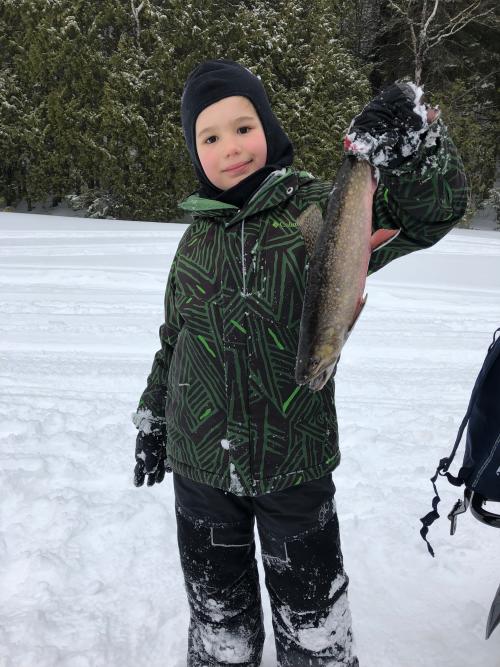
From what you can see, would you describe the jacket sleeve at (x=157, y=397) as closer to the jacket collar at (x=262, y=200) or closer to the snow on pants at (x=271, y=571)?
the snow on pants at (x=271, y=571)

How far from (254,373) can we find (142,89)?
13.0m

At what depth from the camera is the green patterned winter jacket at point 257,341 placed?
143 cm

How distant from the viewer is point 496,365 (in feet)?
5.50

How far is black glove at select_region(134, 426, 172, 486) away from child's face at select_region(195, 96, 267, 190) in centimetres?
84

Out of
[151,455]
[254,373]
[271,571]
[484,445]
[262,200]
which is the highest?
[262,200]

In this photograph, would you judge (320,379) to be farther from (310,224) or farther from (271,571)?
(271,571)

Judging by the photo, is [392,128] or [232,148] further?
[232,148]

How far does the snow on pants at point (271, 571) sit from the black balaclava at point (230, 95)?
80 centimetres

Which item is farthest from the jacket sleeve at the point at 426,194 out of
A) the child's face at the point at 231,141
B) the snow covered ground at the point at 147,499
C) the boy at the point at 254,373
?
the snow covered ground at the point at 147,499

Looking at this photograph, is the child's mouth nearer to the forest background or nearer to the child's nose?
the child's nose

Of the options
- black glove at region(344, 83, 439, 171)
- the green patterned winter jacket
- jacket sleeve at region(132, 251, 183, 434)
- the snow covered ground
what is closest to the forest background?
the snow covered ground

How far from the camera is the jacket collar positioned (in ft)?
4.69

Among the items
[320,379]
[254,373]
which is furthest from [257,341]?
[320,379]

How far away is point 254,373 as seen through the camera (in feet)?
4.71
